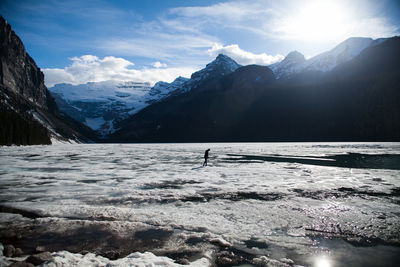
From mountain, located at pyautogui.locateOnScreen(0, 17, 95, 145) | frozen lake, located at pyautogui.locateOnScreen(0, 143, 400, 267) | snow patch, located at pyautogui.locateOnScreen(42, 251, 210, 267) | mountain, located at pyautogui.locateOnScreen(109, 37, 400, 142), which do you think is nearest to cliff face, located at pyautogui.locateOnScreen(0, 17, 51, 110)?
mountain, located at pyautogui.locateOnScreen(0, 17, 95, 145)

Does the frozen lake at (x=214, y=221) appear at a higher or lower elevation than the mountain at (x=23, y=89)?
lower

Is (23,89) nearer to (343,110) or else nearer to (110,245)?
(110,245)

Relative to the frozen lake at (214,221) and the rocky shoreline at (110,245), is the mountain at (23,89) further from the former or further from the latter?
the rocky shoreline at (110,245)

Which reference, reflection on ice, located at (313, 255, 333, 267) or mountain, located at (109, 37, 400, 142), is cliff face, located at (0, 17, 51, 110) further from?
reflection on ice, located at (313, 255, 333, 267)

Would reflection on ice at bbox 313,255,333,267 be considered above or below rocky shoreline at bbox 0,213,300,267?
above

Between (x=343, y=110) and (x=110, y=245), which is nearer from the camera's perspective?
(x=110, y=245)

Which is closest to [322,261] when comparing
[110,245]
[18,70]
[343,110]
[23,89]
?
[110,245]

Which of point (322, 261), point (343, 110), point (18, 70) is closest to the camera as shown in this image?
point (322, 261)

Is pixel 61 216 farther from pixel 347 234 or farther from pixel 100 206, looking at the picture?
pixel 347 234

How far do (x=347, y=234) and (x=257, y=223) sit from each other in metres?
2.41

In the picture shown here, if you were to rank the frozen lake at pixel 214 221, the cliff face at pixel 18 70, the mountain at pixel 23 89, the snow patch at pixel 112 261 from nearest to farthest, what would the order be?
the snow patch at pixel 112 261, the frozen lake at pixel 214 221, the mountain at pixel 23 89, the cliff face at pixel 18 70

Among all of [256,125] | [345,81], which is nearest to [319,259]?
[256,125]

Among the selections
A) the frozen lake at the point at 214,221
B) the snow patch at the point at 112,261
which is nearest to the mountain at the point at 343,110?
the frozen lake at the point at 214,221

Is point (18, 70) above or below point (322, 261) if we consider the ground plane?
above
